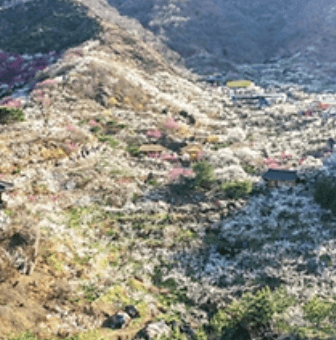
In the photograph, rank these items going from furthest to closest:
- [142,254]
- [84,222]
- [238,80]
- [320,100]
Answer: [238,80] → [320,100] → [84,222] → [142,254]

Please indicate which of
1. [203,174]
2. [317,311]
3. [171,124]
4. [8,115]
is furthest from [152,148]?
[317,311]

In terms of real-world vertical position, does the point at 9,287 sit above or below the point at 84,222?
above

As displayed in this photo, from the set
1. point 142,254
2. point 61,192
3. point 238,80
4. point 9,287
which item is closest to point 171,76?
point 238,80

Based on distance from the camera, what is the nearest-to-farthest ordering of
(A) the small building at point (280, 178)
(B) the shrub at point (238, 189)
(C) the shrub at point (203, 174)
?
(B) the shrub at point (238, 189), (C) the shrub at point (203, 174), (A) the small building at point (280, 178)

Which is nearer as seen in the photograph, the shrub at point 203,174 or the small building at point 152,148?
the shrub at point 203,174

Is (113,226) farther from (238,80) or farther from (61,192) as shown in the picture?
(238,80)

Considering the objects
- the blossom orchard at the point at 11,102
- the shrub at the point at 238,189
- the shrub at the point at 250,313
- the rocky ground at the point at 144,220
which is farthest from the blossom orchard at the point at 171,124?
the shrub at the point at 250,313

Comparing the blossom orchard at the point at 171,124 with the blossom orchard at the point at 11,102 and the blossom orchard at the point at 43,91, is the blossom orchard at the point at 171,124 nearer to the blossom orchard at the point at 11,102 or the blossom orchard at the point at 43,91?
the blossom orchard at the point at 43,91
